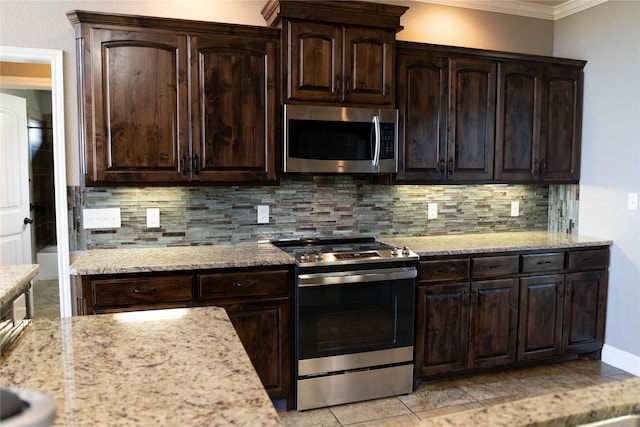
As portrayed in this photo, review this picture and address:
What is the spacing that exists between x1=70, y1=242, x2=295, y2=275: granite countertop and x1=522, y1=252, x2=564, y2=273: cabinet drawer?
167cm

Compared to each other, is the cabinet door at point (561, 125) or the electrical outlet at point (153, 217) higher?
the cabinet door at point (561, 125)

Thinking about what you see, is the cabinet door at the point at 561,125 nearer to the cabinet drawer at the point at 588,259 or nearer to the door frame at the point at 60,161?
the cabinet drawer at the point at 588,259

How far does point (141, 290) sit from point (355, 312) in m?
1.22

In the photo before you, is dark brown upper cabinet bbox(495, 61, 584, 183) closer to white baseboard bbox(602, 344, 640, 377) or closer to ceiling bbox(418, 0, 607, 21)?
ceiling bbox(418, 0, 607, 21)

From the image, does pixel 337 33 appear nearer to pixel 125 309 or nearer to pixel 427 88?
pixel 427 88

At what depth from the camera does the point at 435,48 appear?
3307 millimetres

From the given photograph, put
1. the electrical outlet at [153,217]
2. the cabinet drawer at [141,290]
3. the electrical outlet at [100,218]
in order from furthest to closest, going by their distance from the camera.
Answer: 1. the electrical outlet at [153,217]
2. the electrical outlet at [100,218]
3. the cabinet drawer at [141,290]

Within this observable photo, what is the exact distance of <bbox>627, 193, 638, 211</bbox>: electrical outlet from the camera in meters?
3.45

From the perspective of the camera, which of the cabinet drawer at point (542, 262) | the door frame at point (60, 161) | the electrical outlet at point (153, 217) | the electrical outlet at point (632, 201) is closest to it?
the door frame at point (60, 161)

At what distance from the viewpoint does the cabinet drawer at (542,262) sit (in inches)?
132

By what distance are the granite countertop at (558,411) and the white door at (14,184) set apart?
4.89 m

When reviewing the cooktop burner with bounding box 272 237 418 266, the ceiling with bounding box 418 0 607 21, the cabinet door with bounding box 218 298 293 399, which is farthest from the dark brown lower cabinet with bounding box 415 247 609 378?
the ceiling with bounding box 418 0 607 21

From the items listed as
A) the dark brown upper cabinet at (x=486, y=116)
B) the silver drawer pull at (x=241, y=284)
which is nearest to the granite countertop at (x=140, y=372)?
the silver drawer pull at (x=241, y=284)

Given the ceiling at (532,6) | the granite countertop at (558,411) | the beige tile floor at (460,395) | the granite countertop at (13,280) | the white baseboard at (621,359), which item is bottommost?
the beige tile floor at (460,395)
